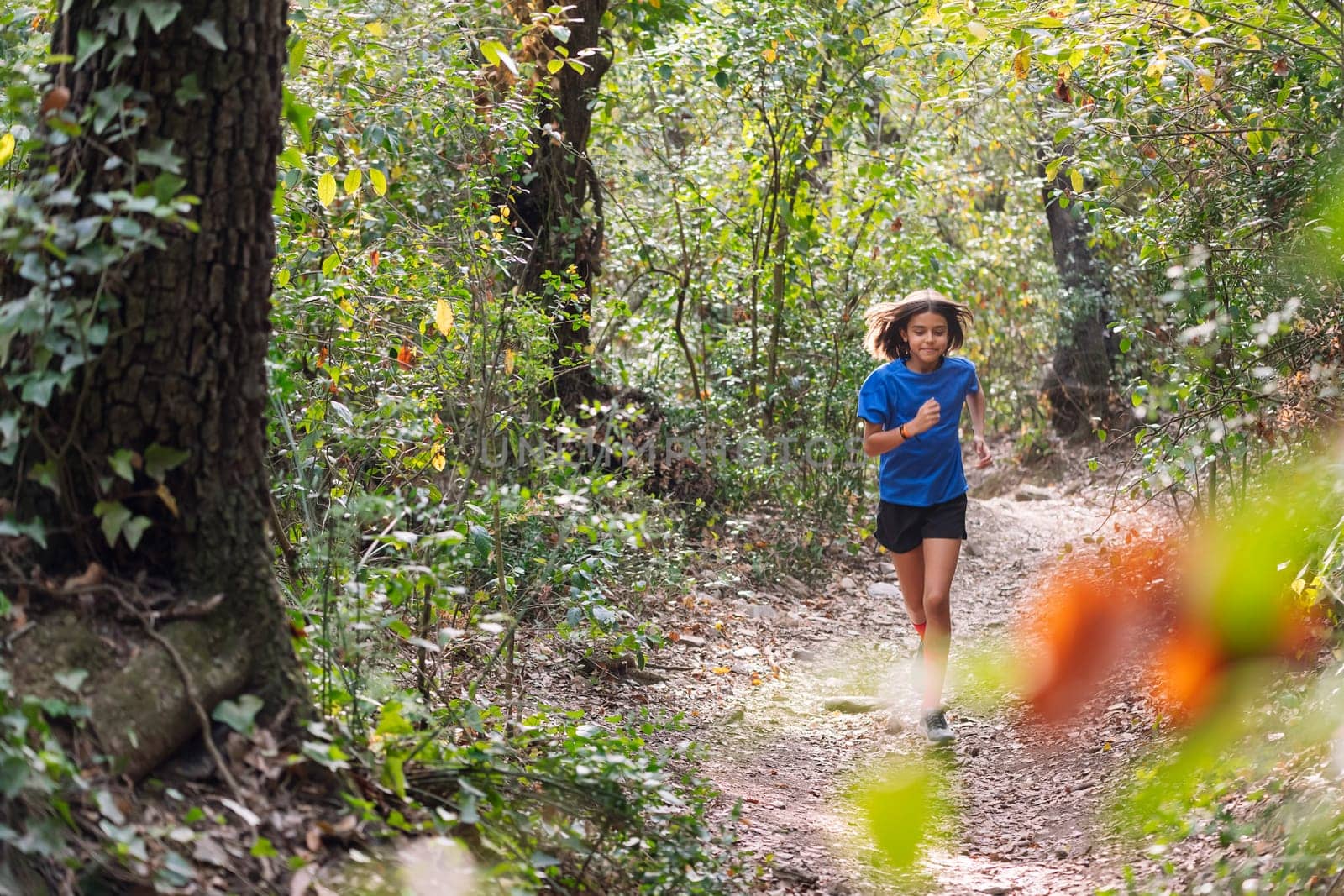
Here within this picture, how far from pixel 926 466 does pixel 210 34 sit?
13.2ft

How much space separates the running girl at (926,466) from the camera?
567 centimetres

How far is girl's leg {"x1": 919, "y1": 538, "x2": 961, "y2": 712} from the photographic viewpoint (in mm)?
5617

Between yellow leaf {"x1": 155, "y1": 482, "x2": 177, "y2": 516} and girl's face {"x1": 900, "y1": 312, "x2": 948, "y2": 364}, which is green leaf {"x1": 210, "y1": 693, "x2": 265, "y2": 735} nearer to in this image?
yellow leaf {"x1": 155, "y1": 482, "x2": 177, "y2": 516}

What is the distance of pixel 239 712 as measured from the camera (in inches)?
107

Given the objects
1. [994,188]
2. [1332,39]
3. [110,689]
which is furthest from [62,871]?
[994,188]

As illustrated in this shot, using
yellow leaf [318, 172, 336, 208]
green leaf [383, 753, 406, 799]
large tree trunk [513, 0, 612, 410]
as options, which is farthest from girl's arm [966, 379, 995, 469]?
green leaf [383, 753, 406, 799]

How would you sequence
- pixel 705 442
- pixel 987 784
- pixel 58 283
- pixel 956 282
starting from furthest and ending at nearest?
pixel 956 282 → pixel 705 442 → pixel 987 784 → pixel 58 283

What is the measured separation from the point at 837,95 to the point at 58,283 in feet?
26.1

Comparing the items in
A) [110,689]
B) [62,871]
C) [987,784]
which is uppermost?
[110,689]

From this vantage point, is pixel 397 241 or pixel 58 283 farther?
pixel 397 241

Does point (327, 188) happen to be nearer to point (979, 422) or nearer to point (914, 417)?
point (914, 417)

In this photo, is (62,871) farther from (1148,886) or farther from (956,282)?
(956,282)

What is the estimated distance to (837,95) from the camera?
9.57 meters

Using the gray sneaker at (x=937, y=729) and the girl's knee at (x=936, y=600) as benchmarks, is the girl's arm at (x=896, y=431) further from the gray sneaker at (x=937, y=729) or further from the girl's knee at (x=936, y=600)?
the gray sneaker at (x=937, y=729)
